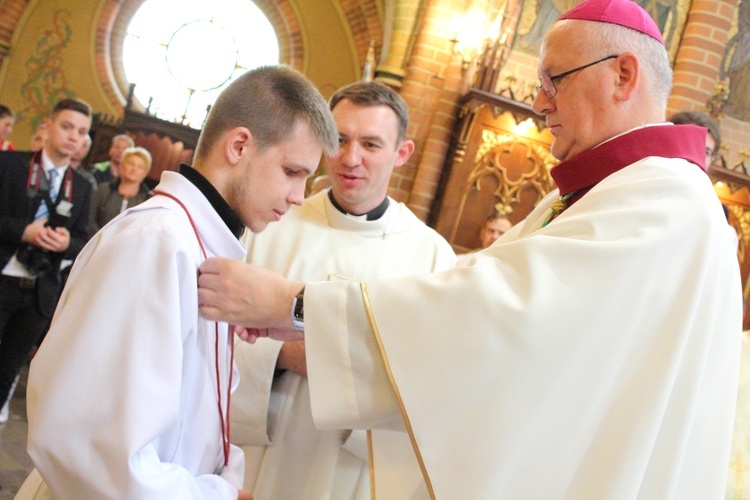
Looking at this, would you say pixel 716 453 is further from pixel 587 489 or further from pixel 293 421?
pixel 293 421

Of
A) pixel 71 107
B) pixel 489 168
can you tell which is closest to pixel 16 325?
pixel 71 107

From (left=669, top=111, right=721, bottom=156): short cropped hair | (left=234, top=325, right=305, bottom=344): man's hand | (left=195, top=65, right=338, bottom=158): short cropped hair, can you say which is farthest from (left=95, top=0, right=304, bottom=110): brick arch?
(left=234, top=325, right=305, bottom=344): man's hand

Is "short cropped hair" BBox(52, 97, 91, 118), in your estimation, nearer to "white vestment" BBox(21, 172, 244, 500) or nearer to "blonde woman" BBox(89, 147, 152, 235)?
"blonde woman" BBox(89, 147, 152, 235)

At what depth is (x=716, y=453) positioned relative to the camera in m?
1.73

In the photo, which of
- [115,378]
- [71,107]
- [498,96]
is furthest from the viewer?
[498,96]

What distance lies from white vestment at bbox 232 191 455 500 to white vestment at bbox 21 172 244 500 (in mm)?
590

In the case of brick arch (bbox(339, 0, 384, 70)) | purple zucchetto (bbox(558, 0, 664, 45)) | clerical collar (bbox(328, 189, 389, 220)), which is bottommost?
clerical collar (bbox(328, 189, 389, 220))

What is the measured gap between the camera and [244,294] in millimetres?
1664

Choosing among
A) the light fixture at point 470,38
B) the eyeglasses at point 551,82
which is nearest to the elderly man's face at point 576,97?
the eyeglasses at point 551,82

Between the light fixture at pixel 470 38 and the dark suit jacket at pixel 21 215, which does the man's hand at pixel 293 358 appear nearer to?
the dark suit jacket at pixel 21 215

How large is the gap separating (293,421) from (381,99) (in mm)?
1210

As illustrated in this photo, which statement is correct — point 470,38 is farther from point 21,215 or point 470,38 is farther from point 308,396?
point 308,396

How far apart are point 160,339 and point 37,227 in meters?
3.24

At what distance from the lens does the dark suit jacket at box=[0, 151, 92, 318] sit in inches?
166
